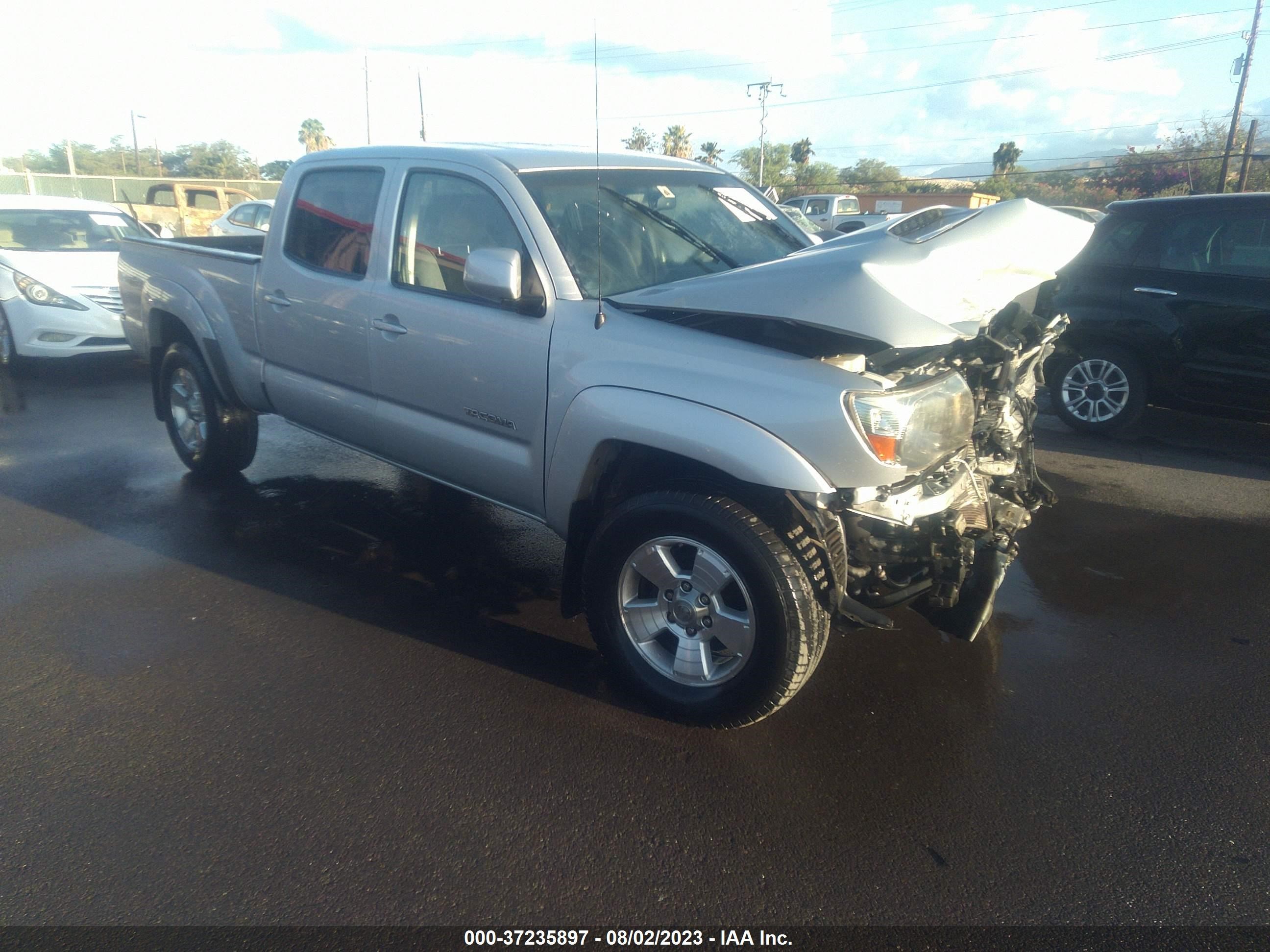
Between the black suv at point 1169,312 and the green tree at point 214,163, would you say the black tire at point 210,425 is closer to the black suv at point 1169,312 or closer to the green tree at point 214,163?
the black suv at point 1169,312

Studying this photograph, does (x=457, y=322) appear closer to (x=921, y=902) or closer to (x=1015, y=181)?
(x=921, y=902)

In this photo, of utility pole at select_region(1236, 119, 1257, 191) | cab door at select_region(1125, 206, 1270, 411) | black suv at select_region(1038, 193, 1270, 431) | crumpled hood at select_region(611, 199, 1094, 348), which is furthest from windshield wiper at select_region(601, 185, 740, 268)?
utility pole at select_region(1236, 119, 1257, 191)

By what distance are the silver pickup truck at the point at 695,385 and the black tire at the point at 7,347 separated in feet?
19.7

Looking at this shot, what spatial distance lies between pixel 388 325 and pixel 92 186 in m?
33.2

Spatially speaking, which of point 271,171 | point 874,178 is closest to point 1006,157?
point 874,178

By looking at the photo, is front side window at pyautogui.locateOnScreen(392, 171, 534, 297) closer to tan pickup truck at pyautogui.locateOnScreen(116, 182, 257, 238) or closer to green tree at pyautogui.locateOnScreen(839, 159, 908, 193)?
tan pickup truck at pyautogui.locateOnScreen(116, 182, 257, 238)

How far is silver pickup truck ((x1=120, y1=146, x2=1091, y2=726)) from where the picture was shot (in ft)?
9.20

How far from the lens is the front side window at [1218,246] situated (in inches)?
240

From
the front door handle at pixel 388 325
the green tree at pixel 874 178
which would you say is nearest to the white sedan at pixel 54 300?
the front door handle at pixel 388 325

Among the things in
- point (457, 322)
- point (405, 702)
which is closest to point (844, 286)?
point (457, 322)

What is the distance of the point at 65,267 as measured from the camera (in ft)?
28.0

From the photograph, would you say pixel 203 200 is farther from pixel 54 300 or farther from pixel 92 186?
pixel 54 300

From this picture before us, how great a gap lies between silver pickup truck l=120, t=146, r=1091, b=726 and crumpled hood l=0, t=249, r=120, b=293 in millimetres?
5450

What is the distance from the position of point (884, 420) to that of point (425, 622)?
2231 millimetres
